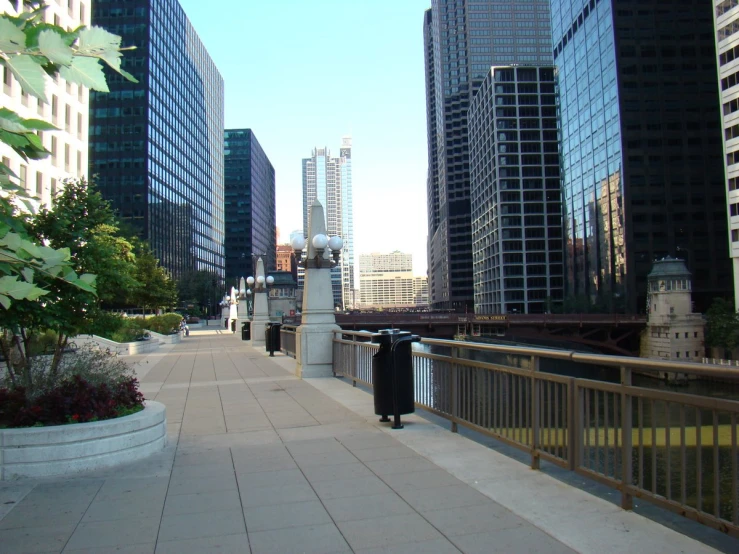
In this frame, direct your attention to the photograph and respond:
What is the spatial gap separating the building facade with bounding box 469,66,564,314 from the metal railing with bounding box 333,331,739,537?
106 m

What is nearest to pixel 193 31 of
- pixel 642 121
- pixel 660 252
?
pixel 642 121

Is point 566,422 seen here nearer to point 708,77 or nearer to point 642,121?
point 642,121

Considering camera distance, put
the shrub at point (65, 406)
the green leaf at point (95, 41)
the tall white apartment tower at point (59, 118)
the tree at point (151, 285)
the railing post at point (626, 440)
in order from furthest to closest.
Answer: the tree at point (151, 285)
the tall white apartment tower at point (59, 118)
the shrub at point (65, 406)
the railing post at point (626, 440)
the green leaf at point (95, 41)

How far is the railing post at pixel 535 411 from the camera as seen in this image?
17.8 feet

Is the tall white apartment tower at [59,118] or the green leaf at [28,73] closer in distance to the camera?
the green leaf at [28,73]

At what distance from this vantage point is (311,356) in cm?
1402

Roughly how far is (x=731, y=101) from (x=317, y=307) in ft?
186

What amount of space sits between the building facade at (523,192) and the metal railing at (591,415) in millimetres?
105716

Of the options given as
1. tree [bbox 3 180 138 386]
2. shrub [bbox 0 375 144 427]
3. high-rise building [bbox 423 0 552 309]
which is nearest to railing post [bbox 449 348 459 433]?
shrub [bbox 0 375 144 427]

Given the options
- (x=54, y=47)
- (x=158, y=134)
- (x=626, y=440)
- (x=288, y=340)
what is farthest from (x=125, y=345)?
(x=158, y=134)

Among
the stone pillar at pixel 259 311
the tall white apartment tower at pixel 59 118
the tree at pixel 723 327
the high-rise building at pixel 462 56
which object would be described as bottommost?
the tree at pixel 723 327

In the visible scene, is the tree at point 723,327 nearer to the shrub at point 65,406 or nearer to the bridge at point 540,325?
the bridge at point 540,325

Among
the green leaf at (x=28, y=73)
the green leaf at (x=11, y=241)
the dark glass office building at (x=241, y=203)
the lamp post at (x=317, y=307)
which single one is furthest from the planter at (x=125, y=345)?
the dark glass office building at (x=241, y=203)

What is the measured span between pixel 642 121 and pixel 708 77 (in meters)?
12.2
